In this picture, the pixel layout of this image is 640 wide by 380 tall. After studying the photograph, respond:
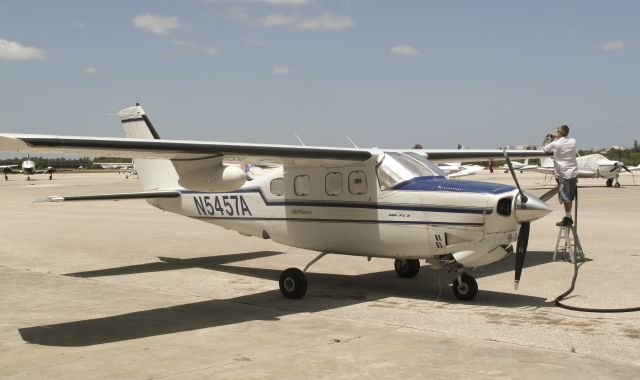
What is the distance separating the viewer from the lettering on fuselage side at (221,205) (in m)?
12.0

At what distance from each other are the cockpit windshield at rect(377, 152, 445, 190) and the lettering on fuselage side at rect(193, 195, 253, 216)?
2.90 metres

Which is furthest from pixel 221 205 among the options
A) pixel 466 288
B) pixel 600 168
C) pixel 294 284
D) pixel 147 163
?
pixel 600 168

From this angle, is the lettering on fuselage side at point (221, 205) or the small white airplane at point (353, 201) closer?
the small white airplane at point (353, 201)

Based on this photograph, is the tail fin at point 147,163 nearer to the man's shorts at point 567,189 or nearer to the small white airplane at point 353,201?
the small white airplane at point 353,201

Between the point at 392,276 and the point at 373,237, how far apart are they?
212 centimetres

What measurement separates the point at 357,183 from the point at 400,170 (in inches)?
28.0

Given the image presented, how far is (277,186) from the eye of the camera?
11320 mm

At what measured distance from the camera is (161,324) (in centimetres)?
827

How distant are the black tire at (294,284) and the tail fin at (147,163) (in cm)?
433

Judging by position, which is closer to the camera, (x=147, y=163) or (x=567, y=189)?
(x=567, y=189)

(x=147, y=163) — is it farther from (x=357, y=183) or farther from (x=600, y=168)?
(x=600, y=168)

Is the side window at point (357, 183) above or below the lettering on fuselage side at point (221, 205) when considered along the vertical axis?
above

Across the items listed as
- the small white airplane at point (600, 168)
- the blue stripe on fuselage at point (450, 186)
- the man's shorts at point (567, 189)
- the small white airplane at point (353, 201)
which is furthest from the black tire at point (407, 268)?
the small white airplane at point (600, 168)

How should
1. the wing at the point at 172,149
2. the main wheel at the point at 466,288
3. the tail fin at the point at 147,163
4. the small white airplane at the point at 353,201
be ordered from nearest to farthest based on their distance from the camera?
the wing at the point at 172,149, the small white airplane at the point at 353,201, the main wheel at the point at 466,288, the tail fin at the point at 147,163
